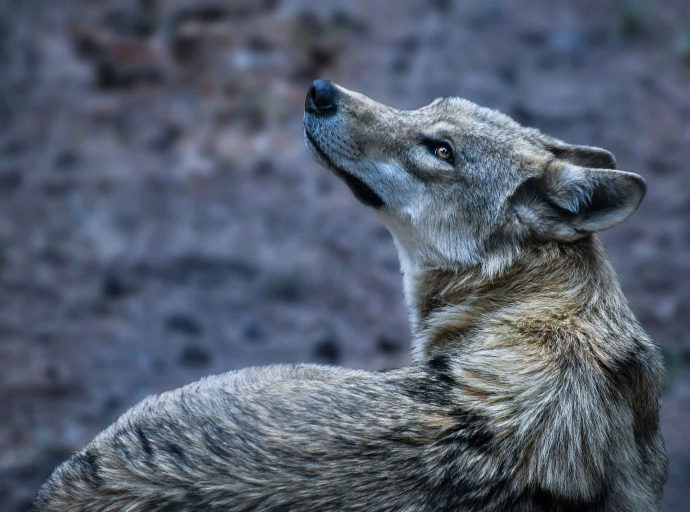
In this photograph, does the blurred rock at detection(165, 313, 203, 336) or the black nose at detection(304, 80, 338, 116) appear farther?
the blurred rock at detection(165, 313, 203, 336)

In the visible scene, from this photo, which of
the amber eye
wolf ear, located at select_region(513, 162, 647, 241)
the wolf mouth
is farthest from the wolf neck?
the amber eye

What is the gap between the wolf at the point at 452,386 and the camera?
3.51 meters

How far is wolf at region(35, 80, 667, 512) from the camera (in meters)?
3.51

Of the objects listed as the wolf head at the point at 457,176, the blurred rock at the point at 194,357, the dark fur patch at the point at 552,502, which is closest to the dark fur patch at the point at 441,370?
the dark fur patch at the point at 552,502

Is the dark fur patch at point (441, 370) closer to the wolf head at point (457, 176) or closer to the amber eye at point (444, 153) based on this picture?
the wolf head at point (457, 176)

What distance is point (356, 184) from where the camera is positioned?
532 cm

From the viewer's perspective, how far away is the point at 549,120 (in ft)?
38.2

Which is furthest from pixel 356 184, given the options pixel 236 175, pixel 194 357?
pixel 236 175

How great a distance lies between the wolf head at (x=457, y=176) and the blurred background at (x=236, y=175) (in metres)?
3.36

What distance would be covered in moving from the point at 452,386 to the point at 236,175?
26.0 feet

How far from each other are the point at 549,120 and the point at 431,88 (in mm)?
1694

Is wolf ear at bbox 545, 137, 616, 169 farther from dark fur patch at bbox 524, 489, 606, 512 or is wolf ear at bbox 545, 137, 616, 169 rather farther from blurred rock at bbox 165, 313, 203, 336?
blurred rock at bbox 165, 313, 203, 336

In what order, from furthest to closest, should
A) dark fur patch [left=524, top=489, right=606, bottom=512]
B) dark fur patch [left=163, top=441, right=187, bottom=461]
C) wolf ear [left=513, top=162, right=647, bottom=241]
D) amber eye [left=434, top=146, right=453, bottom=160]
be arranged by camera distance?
amber eye [left=434, top=146, right=453, bottom=160] < wolf ear [left=513, top=162, right=647, bottom=241] < dark fur patch [left=524, top=489, right=606, bottom=512] < dark fur patch [left=163, top=441, right=187, bottom=461]

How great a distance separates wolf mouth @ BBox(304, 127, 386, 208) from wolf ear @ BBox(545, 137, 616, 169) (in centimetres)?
113
